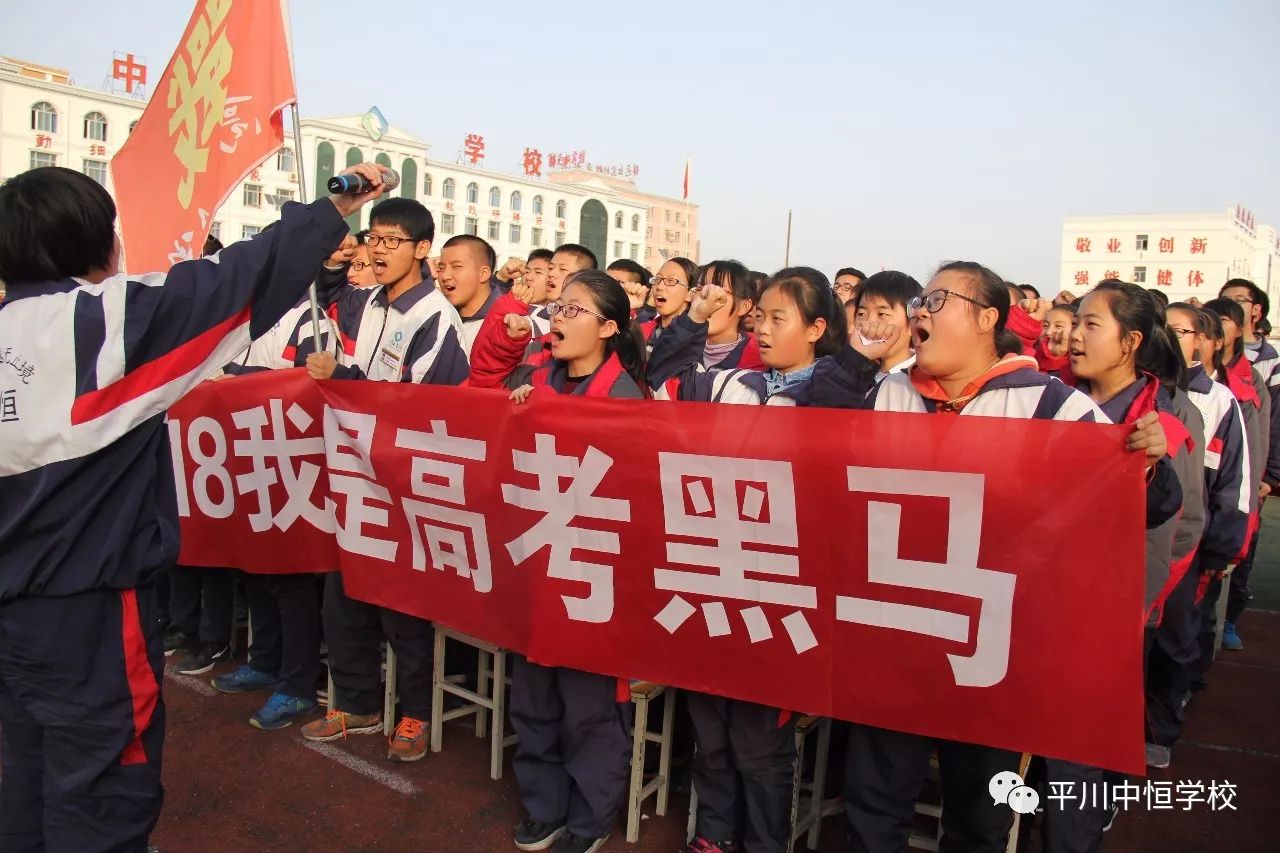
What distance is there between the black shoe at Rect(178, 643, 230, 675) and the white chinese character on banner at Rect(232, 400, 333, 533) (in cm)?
113

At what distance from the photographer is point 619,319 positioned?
385cm

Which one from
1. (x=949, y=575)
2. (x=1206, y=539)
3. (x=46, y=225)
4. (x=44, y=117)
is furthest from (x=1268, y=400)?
(x=44, y=117)

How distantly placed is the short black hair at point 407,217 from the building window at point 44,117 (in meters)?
54.3

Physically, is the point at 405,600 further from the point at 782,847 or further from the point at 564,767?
the point at 782,847

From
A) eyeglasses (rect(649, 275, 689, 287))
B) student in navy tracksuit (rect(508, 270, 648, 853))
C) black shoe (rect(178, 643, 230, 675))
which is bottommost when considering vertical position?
black shoe (rect(178, 643, 230, 675))

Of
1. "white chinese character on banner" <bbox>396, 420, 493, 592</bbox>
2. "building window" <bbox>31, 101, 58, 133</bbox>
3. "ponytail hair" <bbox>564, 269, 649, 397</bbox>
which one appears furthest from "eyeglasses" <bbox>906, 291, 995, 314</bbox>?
"building window" <bbox>31, 101, 58, 133</bbox>

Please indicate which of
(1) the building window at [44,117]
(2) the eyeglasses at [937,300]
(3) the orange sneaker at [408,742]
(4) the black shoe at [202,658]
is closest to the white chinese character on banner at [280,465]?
(3) the orange sneaker at [408,742]

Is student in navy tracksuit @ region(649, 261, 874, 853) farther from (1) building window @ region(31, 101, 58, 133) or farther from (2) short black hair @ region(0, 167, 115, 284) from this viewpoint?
(1) building window @ region(31, 101, 58, 133)

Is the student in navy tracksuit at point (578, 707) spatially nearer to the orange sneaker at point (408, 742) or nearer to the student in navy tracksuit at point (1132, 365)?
the orange sneaker at point (408, 742)

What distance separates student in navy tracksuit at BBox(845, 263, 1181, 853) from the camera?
290 cm

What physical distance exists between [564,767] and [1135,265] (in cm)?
5826

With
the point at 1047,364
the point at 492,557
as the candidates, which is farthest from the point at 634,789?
the point at 1047,364

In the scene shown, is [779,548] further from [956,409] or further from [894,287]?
[894,287]

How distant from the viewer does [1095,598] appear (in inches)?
104
